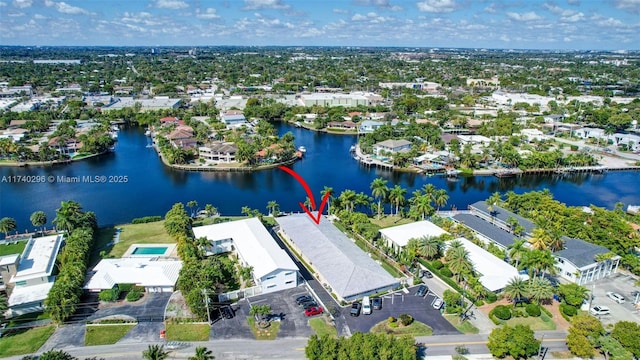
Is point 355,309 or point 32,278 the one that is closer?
point 355,309

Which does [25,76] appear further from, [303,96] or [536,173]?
[536,173]

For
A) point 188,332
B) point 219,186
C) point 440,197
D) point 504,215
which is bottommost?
point 219,186

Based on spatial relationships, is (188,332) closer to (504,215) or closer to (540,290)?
(540,290)

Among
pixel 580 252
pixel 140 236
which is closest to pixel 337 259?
pixel 580 252

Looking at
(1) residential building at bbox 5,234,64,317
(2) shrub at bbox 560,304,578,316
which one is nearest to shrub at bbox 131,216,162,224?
(1) residential building at bbox 5,234,64,317

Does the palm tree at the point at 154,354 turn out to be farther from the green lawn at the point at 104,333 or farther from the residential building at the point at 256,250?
the residential building at the point at 256,250

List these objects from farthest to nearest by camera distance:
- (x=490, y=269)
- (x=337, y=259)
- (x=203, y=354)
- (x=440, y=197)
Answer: (x=440, y=197)
(x=337, y=259)
(x=490, y=269)
(x=203, y=354)

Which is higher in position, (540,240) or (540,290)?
(540,240)

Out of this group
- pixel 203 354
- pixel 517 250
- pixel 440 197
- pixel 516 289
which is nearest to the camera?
pixel 203 354

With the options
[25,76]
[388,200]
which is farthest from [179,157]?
[25,76]
